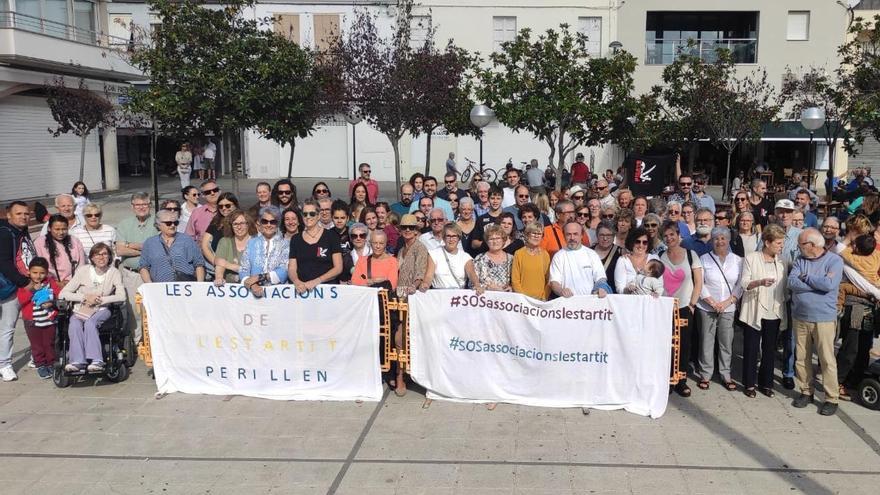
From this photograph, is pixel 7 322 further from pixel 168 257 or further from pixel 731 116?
pixel 731 116

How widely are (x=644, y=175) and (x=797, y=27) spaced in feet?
70.5

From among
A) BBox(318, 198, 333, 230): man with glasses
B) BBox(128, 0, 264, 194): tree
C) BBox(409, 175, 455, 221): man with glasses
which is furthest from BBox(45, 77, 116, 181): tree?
BBox(318, 198, 333, 230): man with glasses

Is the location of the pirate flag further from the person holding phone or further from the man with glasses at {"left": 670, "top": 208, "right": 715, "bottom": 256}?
the person holding phone

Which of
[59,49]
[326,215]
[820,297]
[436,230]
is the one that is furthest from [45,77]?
[820,297]

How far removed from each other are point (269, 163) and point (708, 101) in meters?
20.8

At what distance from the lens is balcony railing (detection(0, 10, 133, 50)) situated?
2214cm

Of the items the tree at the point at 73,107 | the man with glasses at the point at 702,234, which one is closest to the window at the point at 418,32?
the tree at the point at 73,107

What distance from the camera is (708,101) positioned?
2284cm

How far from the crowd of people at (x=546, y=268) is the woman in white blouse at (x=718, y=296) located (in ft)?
0.04

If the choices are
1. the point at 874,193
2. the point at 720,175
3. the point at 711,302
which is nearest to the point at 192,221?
the point at 711,302

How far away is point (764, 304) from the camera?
23.9 feet

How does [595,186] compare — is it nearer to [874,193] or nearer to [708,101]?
[874,193]

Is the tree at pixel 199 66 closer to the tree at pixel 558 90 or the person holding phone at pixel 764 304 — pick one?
the tree at pixel 558 90

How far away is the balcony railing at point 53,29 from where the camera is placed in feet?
72.6
